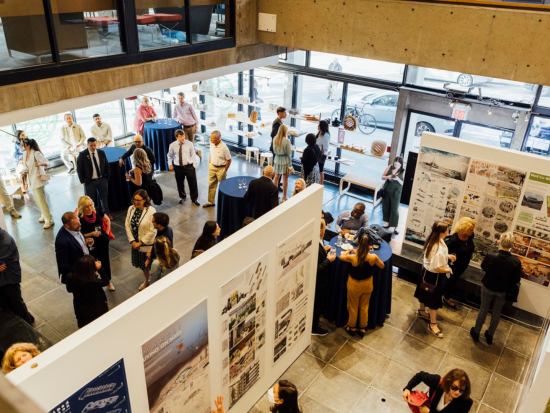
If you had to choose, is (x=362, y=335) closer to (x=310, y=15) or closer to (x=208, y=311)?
(x=208, y=311)

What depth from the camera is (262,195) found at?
6832 mm

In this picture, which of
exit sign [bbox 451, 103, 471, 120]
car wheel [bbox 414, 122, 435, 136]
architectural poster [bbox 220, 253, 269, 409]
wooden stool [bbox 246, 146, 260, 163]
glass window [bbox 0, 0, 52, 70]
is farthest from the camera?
wooden stool [bbox 246, 146, 260, 163]

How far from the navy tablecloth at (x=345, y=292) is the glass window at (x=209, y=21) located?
3.85 metres

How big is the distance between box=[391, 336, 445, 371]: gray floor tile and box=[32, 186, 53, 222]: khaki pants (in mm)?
5730

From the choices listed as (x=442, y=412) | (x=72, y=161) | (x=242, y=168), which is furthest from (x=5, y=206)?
(x=442, y=412)

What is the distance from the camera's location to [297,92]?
34.0 ft

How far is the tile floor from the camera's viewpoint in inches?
203

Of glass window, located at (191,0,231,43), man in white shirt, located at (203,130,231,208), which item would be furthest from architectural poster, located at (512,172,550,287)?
glass window, located at (191,0,231,43)

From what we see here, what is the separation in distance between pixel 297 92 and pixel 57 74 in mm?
5715

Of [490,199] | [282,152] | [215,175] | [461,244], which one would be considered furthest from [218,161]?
[490,199]

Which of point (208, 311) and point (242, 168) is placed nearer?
point (208, 311)

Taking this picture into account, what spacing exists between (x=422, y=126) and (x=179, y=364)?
22.7 feet

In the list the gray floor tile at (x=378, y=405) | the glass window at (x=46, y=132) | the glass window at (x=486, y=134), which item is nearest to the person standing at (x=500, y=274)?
the gray floor tile at (x=378, y=405)

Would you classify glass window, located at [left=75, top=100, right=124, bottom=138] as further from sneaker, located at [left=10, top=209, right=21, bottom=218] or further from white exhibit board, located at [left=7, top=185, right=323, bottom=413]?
white exhibit board, located at [left=7, top=185, right=323, bottom=413]
